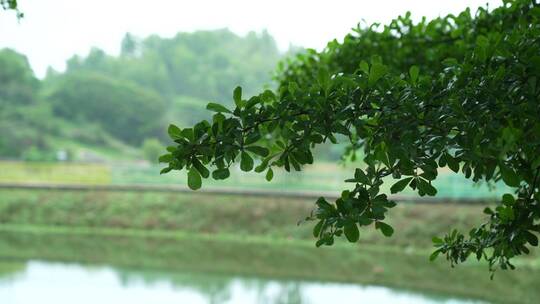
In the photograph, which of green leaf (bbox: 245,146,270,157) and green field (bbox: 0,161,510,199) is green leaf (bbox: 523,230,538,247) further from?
green field (bbox: 0,161,510,199)

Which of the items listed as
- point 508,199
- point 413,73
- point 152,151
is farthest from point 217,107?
point 152,151

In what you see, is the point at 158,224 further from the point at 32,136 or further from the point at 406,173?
the point at 32,136

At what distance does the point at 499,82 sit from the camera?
1267 mm

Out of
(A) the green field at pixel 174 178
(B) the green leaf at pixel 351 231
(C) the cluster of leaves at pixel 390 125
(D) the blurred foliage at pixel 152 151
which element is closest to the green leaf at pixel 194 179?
(C) the cluster of leaves at pixel 390 125

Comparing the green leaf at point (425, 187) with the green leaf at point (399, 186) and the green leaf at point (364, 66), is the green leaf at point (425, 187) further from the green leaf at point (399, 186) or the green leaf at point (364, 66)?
the green leaf at point (364, 66)

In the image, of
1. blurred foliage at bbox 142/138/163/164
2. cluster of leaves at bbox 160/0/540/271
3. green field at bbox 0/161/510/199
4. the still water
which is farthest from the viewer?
blurred foliage at bbox 142/138/163/164

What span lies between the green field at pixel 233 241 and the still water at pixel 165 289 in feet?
1.67

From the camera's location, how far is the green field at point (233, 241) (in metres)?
8.09

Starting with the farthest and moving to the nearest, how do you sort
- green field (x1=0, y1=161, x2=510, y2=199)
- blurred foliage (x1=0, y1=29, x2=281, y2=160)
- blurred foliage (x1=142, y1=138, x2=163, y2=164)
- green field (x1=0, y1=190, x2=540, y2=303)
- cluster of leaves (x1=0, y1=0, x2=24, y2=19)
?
blurred foliage (x1=0, y1=29, x2=281, y2=160) → blurred foliage (x1=142, y1=138, x2=163, y2=164) → green field (x1=0, y1=161, x2=510, y2=199) → green field (x1=0, y1=190, x2=540, y2=303) → cluster of leaves (x1=0, y1=0, x2=24, y2=19)

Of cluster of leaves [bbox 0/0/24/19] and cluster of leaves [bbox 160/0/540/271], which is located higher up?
cluster of leaves [bbox 0/0/24/19]

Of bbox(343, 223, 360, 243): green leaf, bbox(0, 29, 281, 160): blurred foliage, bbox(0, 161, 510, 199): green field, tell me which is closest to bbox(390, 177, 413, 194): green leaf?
bbox(343, 223, 360, 243): green leaf

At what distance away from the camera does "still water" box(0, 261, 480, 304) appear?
631 centimetres

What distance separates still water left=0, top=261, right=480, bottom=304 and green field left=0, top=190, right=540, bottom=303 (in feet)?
1.67

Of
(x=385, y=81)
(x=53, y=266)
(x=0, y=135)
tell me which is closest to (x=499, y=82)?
(x=385, y=81)
